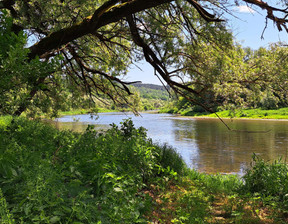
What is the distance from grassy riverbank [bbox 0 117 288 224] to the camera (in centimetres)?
253

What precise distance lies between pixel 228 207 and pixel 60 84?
27.7ft

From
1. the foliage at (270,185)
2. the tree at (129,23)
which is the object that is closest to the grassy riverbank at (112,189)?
the foliage at (270,185)

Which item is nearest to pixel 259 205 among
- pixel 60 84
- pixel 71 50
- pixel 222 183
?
pixel 222 183

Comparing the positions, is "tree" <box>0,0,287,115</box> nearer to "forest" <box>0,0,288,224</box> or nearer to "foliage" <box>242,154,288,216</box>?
"forest" <box>0,0,288,224</box>

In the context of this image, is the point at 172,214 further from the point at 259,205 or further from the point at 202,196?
the point at 259,205

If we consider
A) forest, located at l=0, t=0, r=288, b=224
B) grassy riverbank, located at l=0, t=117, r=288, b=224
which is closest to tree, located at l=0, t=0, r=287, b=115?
forest, located at l=0, t=0, r=288, b=224

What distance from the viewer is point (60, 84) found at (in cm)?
1062

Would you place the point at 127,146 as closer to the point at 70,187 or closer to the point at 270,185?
the point at 70,187

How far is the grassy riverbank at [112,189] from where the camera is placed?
2.53 m

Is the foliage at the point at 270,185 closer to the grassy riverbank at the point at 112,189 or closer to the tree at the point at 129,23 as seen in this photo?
the grassy riverbank at the point at 112,189

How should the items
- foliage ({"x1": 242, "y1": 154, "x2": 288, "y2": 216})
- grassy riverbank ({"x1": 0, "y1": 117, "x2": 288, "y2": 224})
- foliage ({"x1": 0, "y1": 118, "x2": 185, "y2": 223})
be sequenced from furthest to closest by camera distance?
foliage ({"x1": 242, "y1": 154, "x2": 288, "y2": 216}) < grassy riverbank ({"x1": 0, "y1": 117, "x2": 288, "y2": 224}) < foliage ({"x1": 0, "y1": 118, "x2": 185, "y2": 223})

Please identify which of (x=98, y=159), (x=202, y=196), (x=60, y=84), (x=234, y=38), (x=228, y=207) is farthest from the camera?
(x=60, y=84)

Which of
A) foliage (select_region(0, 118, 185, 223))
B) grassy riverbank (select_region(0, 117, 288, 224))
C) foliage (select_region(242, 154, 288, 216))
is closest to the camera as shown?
foliage (select_region(0, 118, 185, 223))

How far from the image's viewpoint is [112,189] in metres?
3.28
